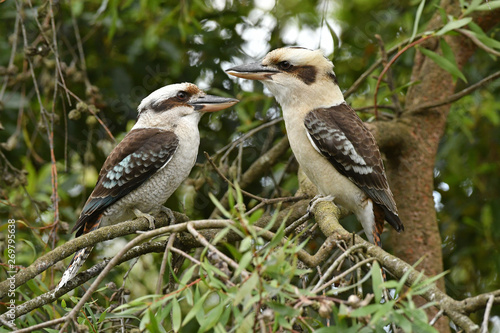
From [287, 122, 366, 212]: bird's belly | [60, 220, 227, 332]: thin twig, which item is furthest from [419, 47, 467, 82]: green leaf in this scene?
[60, 220, 227, 332]: thin twig

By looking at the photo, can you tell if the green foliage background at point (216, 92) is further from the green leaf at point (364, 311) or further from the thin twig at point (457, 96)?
the green leaf at point (364, 311)

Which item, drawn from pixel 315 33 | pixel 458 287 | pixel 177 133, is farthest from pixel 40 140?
pixel 458 287

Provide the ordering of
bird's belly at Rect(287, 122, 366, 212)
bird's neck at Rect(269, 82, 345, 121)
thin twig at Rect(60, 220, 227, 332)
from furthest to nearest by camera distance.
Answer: bird's neck at Rect(269, 82, 345, 121), bird's belly at Rect(287, 122, 366, 212), thin twig at Rect(60, 220, 227, 332)

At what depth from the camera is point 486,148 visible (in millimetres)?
4379

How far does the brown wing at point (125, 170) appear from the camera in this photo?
9.46 feet

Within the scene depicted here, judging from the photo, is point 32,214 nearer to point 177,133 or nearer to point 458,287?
point 177,133

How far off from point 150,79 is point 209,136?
0.64 metres

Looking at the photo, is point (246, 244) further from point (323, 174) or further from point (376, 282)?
point (323, 174)

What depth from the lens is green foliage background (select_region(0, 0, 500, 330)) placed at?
393 centimetres

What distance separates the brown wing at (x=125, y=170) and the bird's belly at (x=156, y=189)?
3 centimetres

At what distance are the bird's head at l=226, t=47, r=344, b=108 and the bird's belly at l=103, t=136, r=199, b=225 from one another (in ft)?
1.61

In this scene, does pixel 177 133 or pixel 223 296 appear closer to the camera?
pixel 223 296

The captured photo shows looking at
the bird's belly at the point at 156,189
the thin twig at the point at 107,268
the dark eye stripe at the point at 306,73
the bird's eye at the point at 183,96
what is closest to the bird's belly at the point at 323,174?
the dark eye stripe at the point at 306,73

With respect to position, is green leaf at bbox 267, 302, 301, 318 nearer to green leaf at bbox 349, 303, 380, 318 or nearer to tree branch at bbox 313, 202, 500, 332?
green leaf at bbox 349, 303, 380, 318
